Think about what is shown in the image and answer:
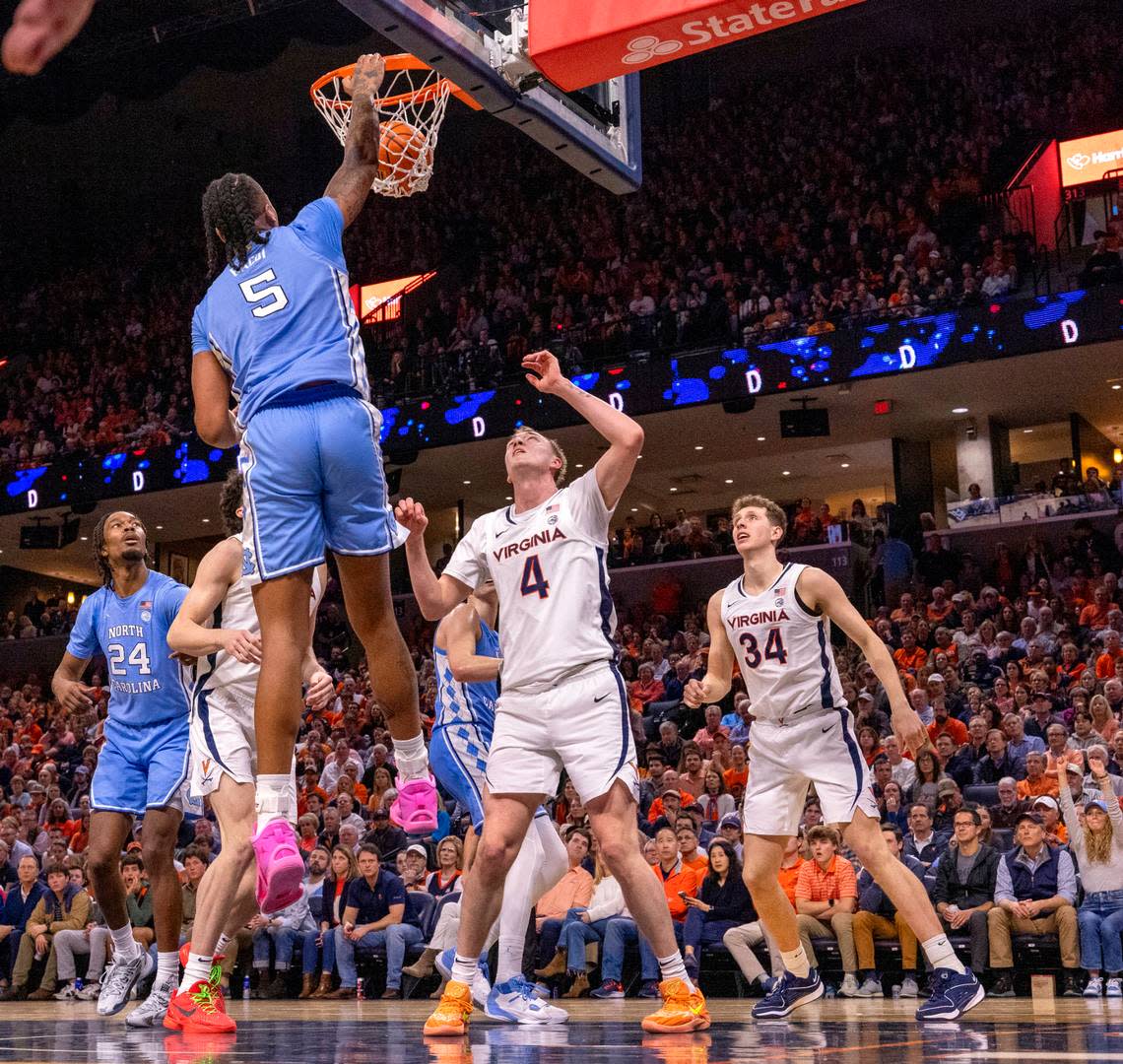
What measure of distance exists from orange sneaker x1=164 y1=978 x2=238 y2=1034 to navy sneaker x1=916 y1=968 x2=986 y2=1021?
8.86ft

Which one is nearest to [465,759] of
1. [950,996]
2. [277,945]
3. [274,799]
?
[950,996]

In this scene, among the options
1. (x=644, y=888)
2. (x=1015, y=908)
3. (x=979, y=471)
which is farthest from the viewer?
(x=979, y=471)

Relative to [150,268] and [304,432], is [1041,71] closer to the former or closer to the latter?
[150,268]

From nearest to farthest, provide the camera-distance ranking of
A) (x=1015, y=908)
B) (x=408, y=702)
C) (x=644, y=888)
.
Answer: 1. (x=408, y=702)
2. (x=644, y=888)
3. (x=1015, y=908)

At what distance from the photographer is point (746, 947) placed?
33.0 feet

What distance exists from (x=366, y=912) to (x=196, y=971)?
635 centimetres

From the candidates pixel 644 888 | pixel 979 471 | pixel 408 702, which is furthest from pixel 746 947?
pixel 979 471

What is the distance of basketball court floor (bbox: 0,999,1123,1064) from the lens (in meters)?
3.66

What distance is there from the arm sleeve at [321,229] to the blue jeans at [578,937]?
7.24 m

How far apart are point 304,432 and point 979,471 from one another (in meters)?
20.5

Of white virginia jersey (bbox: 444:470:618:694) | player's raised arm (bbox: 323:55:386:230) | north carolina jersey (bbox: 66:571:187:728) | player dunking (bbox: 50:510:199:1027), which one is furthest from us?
north carolina jersey (bbox: 66:571:187:728)

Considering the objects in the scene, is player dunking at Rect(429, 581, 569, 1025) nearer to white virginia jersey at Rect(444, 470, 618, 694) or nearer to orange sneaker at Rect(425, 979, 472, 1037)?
white virginia jersey at Rect(444, 470, 618, 694)

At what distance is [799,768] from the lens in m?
6.31

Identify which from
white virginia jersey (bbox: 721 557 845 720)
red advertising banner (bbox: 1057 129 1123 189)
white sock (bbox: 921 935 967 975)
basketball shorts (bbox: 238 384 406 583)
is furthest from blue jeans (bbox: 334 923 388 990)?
red advertising banner (bbox: 1057 129 1123 189)
